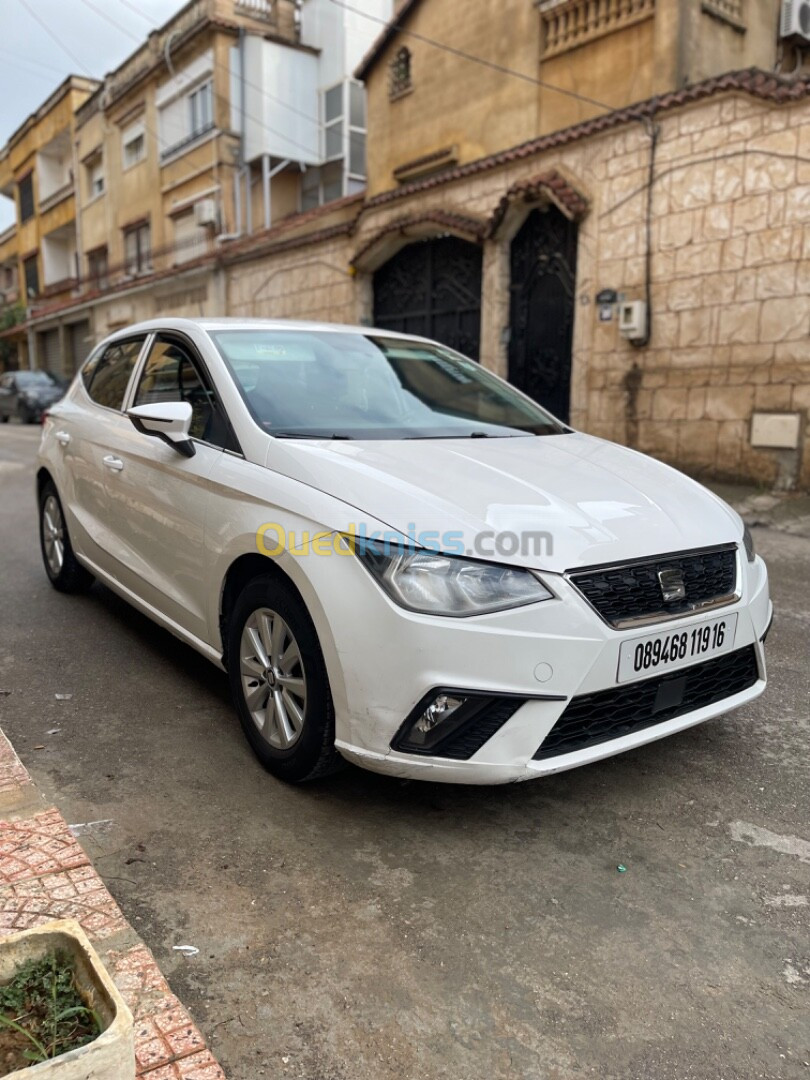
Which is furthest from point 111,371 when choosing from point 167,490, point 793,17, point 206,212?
point 206,212

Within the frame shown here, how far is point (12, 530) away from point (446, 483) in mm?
5833

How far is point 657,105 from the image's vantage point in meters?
8.99

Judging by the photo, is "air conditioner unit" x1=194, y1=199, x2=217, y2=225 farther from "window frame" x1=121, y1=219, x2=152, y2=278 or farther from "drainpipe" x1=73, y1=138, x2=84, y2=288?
"drainpipe" x1=73, y1=138, x2=84, y2=288

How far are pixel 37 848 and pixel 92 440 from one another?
255cm

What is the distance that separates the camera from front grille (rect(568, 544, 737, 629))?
8.05ft

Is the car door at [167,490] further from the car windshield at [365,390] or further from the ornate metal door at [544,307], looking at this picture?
the ornate metal door at [544,307]

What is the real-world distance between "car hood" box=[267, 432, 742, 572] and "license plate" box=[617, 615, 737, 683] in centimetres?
25

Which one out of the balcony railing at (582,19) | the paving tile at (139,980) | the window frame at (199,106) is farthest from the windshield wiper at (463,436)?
the window frame at (199,106)

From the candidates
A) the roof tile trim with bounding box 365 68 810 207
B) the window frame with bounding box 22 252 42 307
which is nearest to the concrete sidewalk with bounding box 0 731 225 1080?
the roof tile trim with bounding box 365 68 810 207

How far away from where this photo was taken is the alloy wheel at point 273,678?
2.74m

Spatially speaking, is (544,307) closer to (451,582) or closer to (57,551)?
(57,551)

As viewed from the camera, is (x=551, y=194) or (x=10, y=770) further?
(x=551, y=194)

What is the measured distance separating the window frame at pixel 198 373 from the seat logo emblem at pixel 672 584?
1.51m

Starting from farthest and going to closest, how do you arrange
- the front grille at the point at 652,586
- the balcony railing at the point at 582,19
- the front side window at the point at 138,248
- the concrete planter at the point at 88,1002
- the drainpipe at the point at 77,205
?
the drainpipe at the point at 77,205
the front side window at the point at 138,248
the balcony railing at the point at 582,19
the front grille at the point at 652,586
the concrete planter at the point at 88,1002
